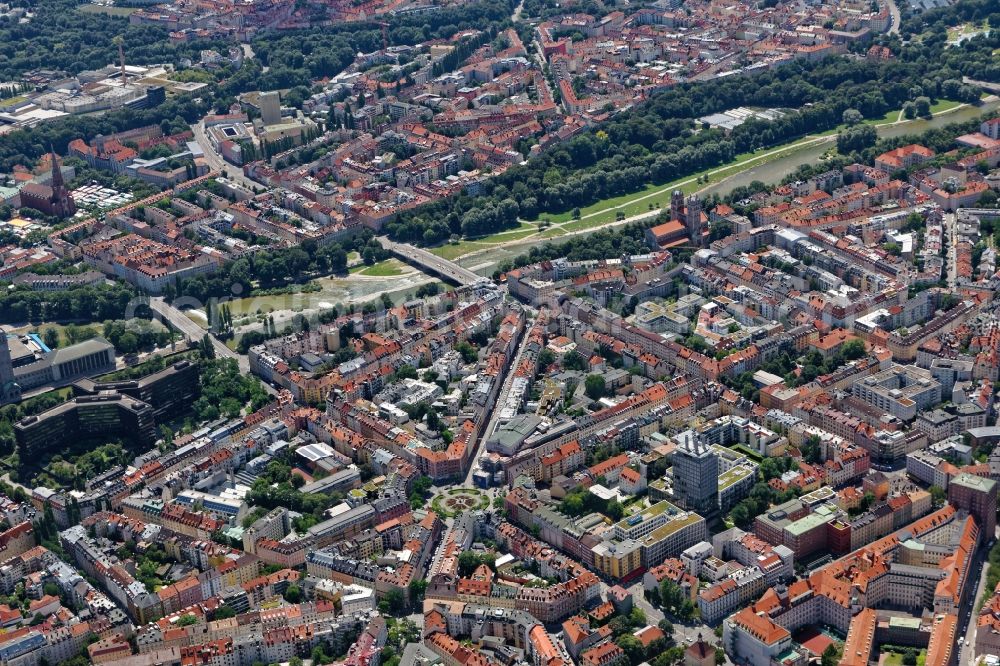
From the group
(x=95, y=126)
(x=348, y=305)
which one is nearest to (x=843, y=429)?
(x=348, y=305)

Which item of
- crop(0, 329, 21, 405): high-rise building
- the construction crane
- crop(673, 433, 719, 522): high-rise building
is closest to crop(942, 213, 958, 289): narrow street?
crop(673, 433, 719, 522): high-rise building

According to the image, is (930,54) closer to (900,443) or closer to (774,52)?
(774,52)

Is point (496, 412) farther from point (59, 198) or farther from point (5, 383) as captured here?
point (59, 198)

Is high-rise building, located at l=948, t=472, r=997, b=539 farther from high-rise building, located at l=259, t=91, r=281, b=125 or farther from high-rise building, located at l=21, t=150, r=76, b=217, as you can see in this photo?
high-rise building, located at l=259, t=91, r=281, b=125

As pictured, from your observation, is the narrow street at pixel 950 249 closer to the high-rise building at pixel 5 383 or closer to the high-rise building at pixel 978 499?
the high-rise building at pixel 978 499

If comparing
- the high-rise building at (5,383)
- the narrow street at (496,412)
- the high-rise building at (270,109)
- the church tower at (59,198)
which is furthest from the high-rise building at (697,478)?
the high-rise building at (270,109)

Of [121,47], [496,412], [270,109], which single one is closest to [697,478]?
[496,412]

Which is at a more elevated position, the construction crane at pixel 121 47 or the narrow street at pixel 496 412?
the construction crane at pixel 121 47
